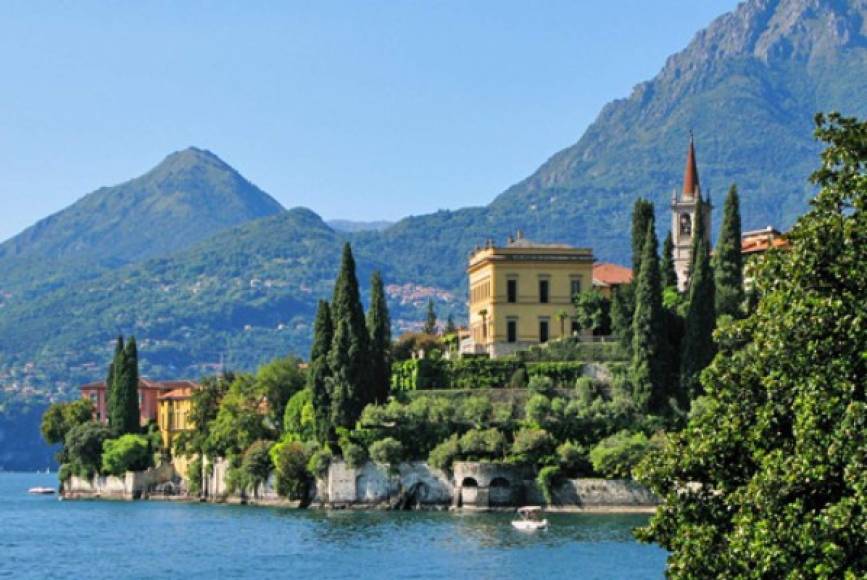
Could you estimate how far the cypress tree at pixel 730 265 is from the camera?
8881 centimetres

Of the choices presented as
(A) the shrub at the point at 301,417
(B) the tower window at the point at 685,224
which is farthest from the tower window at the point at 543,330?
(B) the tower window at the point at 685,224

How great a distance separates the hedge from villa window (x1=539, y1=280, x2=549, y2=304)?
20.2 feet

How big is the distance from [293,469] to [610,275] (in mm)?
27633

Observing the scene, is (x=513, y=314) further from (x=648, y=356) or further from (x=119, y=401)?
(x=119, y=401)

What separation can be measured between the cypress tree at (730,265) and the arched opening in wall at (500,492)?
14.1 meters

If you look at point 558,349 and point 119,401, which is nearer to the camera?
point 558,349

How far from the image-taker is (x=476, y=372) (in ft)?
305

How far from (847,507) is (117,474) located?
9877cm

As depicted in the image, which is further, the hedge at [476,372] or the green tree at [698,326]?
the hedge at [476,372]

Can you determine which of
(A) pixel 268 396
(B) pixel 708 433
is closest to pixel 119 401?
(A) pixel 268 396

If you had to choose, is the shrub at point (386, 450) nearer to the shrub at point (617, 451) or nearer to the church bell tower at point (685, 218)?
A: the shrub at point (617, 451)

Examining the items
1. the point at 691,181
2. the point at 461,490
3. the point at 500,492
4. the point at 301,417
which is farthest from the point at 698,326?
the point at 691,181

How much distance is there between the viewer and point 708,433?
26734 millimetres

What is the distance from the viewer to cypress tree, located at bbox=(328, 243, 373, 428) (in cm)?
8706
